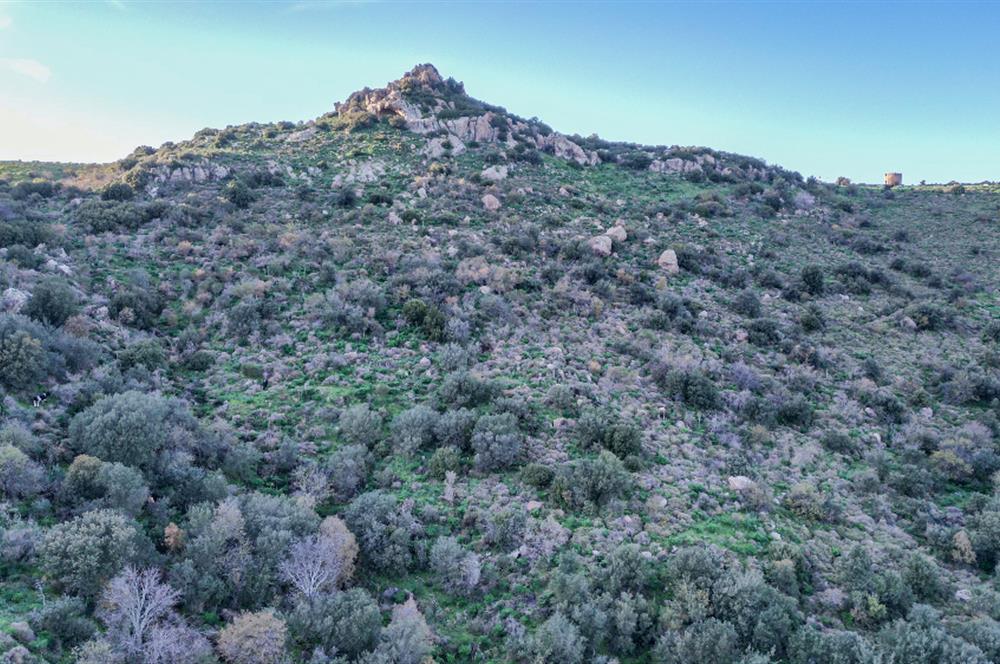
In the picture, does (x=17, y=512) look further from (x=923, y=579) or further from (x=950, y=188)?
(x=950, y=188)

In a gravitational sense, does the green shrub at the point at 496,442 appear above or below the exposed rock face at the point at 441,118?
below

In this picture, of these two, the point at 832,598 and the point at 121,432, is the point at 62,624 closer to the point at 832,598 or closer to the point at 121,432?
the point at 121,432

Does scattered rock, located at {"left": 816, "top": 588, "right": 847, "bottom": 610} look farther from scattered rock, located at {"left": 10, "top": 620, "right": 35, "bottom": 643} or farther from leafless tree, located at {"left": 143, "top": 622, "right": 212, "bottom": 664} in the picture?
scattered rock, located at {"left": 10, "top": 620, "right": 35, "bottom": 643}

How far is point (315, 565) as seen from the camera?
973 cm

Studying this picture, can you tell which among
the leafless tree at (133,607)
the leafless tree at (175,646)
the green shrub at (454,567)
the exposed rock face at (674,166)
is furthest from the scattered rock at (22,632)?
the exposed rock face at (674,166)

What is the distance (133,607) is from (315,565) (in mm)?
2779

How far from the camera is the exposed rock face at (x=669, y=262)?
90.4 feet

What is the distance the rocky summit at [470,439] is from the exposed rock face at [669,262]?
37 cm

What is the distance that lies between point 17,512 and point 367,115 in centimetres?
4364

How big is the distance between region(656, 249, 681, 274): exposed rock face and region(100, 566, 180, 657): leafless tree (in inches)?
971

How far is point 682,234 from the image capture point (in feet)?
109

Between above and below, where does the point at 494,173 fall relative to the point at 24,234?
above

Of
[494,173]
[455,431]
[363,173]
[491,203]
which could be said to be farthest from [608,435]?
[363,173]

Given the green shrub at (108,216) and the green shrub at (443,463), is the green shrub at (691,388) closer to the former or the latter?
the green shrub at (443,463)
